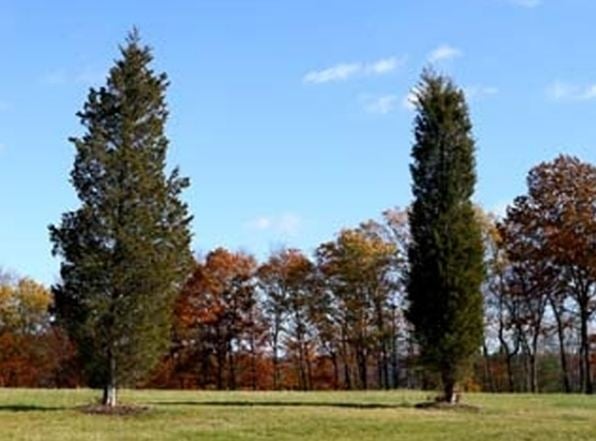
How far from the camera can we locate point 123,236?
91.8ft

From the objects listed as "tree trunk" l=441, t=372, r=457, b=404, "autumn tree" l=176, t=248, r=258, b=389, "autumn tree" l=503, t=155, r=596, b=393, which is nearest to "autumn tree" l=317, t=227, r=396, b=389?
"autumn tree" l=176, t=248, r=258, b=389

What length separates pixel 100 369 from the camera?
27578 mm

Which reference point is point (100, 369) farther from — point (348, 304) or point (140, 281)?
point (348, 304)

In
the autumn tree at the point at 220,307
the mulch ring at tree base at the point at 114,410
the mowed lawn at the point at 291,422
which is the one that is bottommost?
the mowed lawn at the point at 291,422

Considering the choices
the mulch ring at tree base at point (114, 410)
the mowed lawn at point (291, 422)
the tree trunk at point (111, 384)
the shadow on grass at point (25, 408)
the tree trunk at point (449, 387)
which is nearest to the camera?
the mowed lawn at point (291, 422)

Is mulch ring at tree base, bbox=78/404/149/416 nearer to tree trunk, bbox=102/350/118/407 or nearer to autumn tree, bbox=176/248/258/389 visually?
tree trunk, bbox=102/350/118/407

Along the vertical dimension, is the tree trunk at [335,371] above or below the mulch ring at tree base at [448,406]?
above

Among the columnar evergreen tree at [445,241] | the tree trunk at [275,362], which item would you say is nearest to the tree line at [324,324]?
the tree trunk at [275,362]

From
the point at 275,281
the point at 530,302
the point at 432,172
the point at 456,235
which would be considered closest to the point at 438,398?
the point at 456,235

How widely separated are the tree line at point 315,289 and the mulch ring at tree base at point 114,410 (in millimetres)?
1471

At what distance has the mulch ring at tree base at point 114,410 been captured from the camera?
25.1 meters

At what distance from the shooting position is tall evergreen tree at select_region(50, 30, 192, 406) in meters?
27.7

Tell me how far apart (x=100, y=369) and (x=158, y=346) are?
171 centimetres

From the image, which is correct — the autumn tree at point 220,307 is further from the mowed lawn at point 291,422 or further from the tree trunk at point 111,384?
the tree trunk at point 111,384
